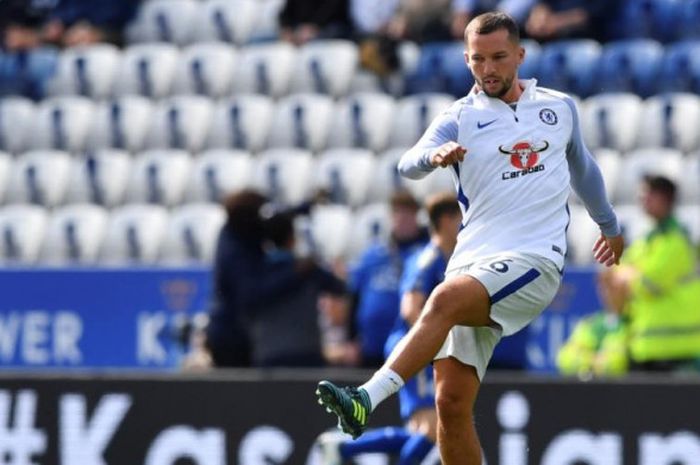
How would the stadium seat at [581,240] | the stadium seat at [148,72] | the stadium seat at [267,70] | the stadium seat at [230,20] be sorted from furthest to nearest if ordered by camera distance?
the stadium seat at [230,20], the stadium seat at [148,72], the stadium seat at [267,70], the stadium seat at [581,240]

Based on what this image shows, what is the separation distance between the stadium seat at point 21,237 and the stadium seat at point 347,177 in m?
2.25

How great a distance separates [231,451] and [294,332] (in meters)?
1.35

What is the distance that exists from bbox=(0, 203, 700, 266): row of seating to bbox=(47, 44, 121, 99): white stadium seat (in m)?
1.42

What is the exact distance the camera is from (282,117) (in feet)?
52.0

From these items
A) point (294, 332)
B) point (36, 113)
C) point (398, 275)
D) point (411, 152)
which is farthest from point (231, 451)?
point (36, 113)

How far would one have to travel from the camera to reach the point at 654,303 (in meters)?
12.4

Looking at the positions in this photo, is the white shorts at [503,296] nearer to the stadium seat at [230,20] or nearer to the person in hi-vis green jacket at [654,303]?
the person in hi-vis green jacket at [654,303]

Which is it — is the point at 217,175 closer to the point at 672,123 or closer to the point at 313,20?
the point at 313,20

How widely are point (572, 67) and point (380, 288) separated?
354cm

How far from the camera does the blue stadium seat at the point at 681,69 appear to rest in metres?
14.9

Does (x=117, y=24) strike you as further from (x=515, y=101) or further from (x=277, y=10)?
(x=515, y=101)

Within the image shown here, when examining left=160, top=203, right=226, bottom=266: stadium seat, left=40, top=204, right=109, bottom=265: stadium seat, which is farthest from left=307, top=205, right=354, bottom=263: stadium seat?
left=40, top=204, right=109, bottom=265: stadium seat

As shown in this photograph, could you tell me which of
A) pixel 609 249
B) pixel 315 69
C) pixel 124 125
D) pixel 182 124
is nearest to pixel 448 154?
pixel 609 249

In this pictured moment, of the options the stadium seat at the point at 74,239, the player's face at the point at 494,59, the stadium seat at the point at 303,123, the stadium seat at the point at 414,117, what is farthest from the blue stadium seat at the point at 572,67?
the player's face at the point at 494,59
